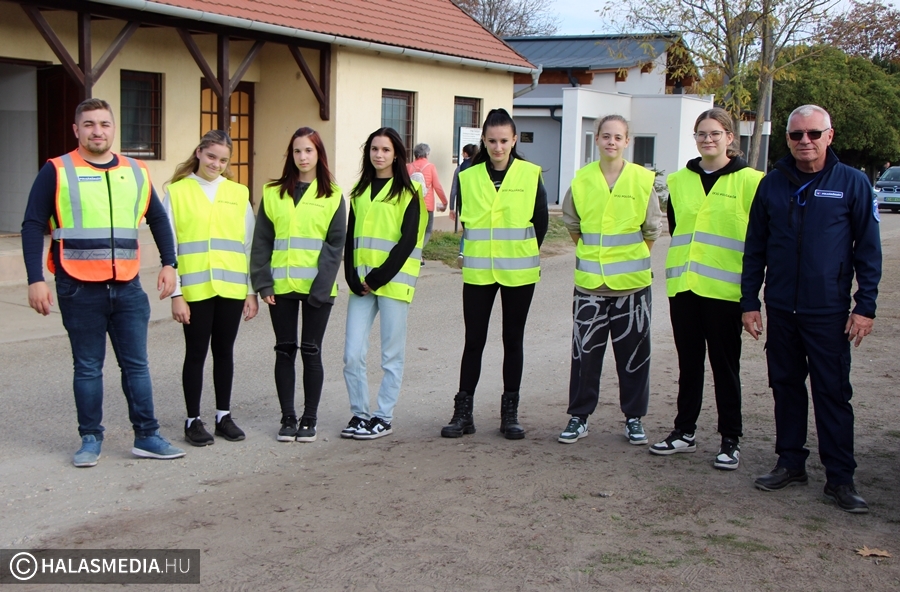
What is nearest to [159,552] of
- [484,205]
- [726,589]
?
[726,589]

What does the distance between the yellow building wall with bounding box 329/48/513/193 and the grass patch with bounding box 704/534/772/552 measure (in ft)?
42.4

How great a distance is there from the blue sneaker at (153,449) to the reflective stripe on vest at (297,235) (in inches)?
43.5

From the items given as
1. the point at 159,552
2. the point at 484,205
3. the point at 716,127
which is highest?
the point at 716,127

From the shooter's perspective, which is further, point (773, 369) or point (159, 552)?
point (773, 369)

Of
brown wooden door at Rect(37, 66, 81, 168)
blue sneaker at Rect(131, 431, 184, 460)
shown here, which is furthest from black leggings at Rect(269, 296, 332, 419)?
brown wooden door at Rect(37, 66, 81, 168)

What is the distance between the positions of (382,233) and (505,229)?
760mm

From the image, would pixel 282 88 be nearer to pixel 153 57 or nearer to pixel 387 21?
pixel 387 21

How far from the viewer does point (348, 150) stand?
16.9 meters

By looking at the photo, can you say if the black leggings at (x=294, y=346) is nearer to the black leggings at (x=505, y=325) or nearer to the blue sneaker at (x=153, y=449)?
the blue sneaker at (x=153, y=449)

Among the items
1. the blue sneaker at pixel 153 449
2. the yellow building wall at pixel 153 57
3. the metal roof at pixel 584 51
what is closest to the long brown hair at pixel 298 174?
the blue sneaker at pixel 153 449

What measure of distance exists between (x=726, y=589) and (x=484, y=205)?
2.84 metres

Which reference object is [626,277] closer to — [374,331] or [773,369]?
[773,369]

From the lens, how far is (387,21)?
17.7 metres

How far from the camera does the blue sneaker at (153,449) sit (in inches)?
217
